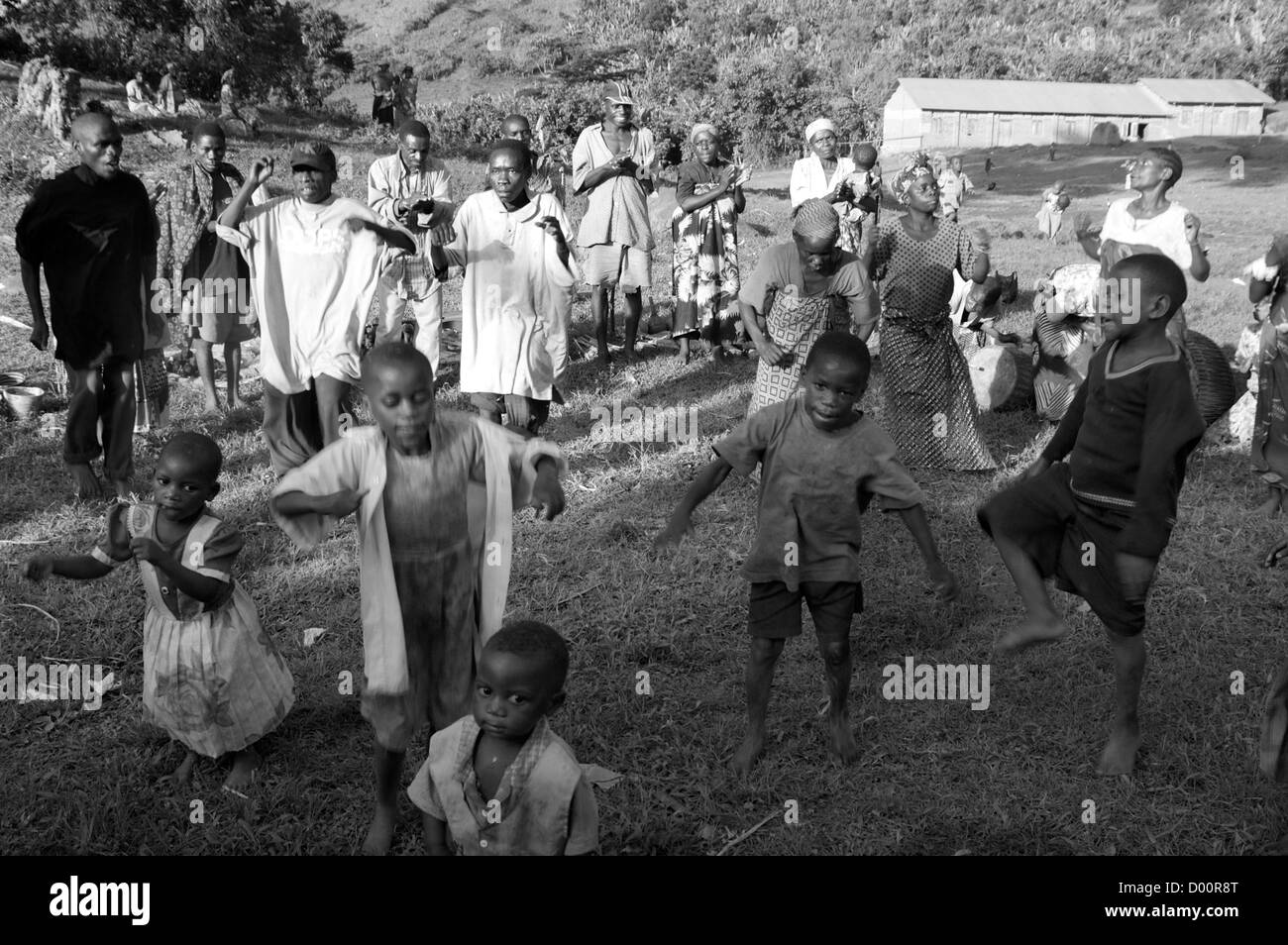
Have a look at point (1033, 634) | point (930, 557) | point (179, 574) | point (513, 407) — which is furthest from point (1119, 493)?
point (513, 407)

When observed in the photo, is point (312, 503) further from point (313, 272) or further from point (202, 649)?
point (313, 272)

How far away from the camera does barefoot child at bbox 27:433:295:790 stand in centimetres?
357

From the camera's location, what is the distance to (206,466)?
362 centimetres

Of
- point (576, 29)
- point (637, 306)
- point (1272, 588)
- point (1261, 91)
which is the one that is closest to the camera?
point (1272, 588)

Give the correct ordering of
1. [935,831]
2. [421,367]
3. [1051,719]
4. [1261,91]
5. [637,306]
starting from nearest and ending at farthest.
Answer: [421,367], [935,831], [1051,719], [637,306], [1261,91]

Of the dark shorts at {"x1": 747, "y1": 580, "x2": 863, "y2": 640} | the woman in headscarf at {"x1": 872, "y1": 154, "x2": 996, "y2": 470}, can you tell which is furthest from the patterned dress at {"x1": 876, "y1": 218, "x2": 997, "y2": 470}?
the dark shorts at {"x1": 747, "y1": 580, "x2": 863, "y2": 640}

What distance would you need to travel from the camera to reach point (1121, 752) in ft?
13.0

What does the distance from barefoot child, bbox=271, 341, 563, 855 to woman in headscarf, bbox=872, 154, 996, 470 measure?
390 centimetres

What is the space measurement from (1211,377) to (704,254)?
4149 mm

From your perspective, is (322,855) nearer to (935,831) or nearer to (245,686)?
(245,686)

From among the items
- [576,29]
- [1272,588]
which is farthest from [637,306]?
[576,29]

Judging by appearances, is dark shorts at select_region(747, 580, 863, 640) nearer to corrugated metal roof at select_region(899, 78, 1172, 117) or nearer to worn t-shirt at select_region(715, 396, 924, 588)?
worn t-shirt at select_region(715, 396, 924, 588)

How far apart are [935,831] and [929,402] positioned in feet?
11.9

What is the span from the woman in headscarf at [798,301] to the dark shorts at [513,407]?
1434mm
